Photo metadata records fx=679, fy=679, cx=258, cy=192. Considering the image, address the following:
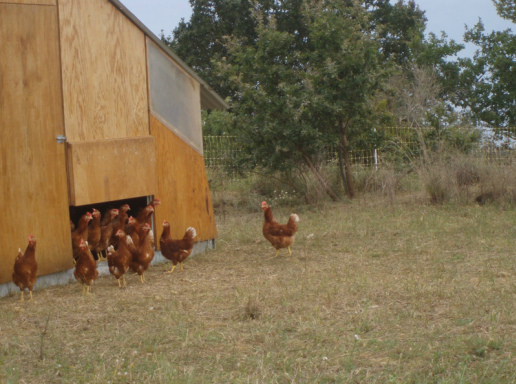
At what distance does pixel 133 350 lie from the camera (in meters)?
5.23

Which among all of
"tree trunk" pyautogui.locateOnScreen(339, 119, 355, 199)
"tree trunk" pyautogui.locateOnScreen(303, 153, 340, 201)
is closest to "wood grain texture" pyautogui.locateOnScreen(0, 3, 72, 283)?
"tree trunk" pyautogui.locateOnScreen(303, 153, 340, 201)

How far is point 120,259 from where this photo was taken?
764cm

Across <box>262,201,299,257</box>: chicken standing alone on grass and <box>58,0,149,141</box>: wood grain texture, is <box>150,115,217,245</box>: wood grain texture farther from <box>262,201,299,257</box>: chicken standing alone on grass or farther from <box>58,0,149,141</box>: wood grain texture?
<box>262,201,299,257</box>: chicken standing alone on grass

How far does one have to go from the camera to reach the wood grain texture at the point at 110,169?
310 inches

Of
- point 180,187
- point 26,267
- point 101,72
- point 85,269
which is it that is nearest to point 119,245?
point 85,269

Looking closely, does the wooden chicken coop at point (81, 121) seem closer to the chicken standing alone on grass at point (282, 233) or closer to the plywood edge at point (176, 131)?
the plywood edge at point (176, 131)

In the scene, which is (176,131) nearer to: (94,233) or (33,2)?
(94,233)

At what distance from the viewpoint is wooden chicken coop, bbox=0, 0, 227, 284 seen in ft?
24.0

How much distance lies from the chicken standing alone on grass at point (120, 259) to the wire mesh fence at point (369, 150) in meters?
8.54

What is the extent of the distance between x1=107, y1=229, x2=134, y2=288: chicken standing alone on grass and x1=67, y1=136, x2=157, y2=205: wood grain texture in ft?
2.16

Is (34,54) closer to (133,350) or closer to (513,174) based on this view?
(133,350)

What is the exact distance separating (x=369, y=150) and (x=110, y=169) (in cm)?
1020

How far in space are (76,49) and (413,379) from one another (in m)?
5.50

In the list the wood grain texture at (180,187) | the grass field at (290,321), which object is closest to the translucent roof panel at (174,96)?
the wood grain texture at (180,187)
